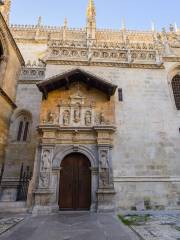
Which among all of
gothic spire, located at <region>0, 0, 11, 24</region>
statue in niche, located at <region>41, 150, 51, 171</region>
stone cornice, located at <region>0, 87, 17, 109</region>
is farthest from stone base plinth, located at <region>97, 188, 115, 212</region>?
gothic spire, located at <region>0, 0, 11, 24</region>

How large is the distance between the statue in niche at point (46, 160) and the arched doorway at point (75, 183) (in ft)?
2.55

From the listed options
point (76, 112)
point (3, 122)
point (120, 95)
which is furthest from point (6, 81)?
point (120, 95)

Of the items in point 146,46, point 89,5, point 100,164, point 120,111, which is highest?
point 89,5

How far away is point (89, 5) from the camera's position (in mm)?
32000

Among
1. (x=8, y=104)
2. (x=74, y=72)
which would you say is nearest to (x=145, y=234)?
(x=74, y=72)

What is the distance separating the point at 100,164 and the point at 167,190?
12.0ft

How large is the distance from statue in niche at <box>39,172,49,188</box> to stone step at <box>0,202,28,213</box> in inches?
45.5

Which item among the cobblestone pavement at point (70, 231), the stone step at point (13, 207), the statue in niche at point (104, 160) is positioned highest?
the statue in niche at point (104, 160)

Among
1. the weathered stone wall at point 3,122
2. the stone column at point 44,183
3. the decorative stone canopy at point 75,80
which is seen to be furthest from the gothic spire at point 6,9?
the stone column at point 44,183

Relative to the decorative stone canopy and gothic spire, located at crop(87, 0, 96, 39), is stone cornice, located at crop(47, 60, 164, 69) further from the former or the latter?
gothic spire, located at crop(87, 0, 96, 39)

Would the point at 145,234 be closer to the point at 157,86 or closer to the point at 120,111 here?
the point at 120,111

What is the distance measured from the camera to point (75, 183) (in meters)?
9.02

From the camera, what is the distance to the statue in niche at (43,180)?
8.45 meters

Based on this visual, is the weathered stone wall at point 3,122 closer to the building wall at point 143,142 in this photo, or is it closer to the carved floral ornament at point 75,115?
the building wall at point 143,142
